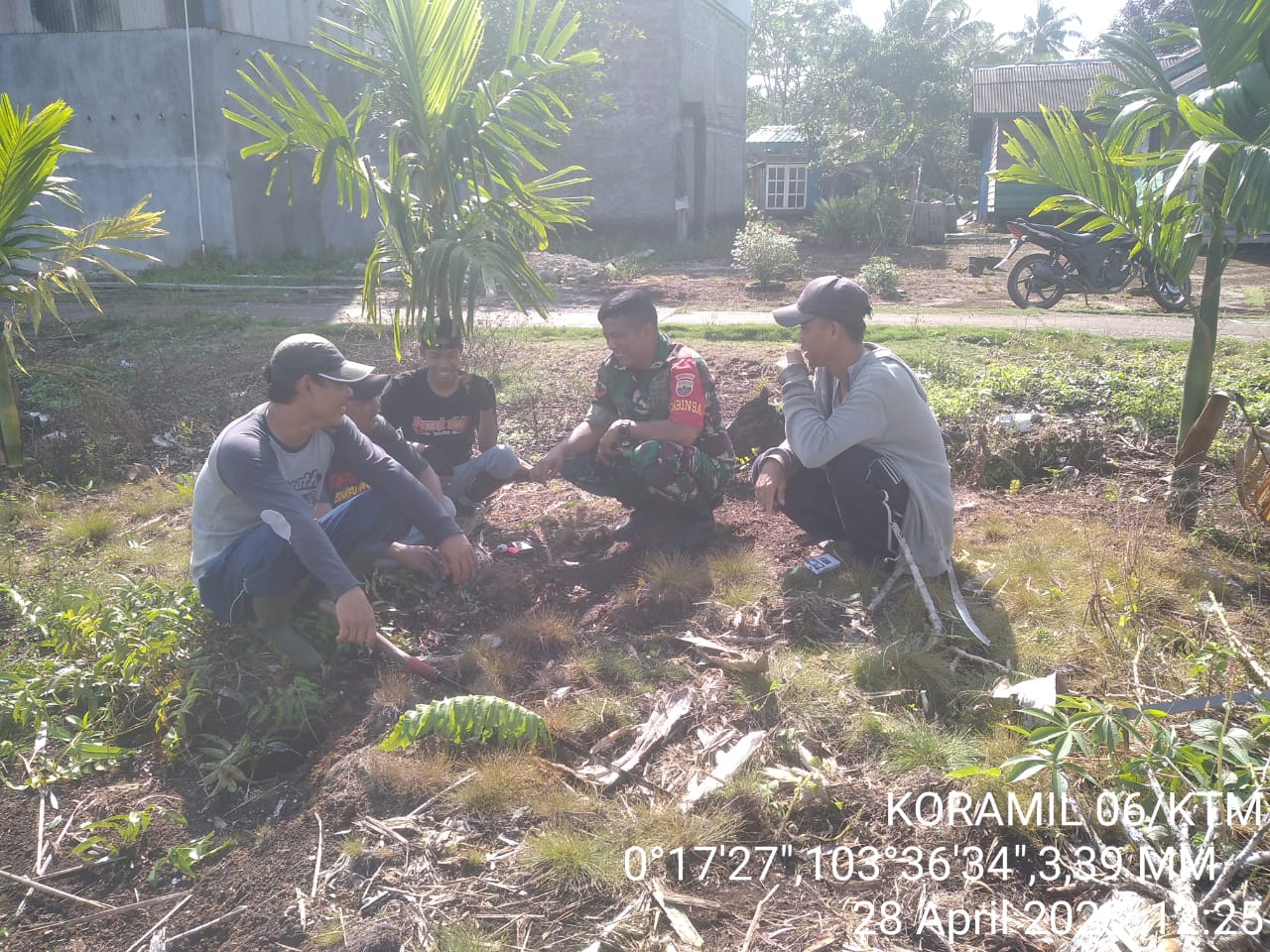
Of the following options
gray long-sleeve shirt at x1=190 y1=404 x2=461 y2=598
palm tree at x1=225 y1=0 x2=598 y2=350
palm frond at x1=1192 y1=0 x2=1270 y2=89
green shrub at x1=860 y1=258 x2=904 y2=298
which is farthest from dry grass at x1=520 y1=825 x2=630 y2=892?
green shrub at x1=860 y1=258 x2=904 y2=298

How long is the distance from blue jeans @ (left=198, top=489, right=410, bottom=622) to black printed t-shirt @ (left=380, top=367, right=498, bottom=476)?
110 centimetres

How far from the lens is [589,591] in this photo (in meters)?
4.04

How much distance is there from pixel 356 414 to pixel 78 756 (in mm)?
1560

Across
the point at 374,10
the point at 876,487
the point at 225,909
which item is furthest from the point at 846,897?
the point at 374,10

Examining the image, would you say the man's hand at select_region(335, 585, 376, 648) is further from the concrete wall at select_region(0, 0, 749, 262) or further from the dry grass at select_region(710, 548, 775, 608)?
the concrete wall at select_region(0, 0, 749, 262)

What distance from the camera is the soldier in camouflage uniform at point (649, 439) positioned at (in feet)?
13.7

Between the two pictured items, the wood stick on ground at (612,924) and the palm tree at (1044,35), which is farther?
the palm tree at (1044,35)

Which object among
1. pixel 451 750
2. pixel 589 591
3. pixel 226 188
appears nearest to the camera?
pixel 451 750

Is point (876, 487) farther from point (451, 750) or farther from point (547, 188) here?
point (547, 188)

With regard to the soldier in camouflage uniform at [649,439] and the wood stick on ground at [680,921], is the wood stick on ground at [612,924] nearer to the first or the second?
the wood stick on ground at [680,921]

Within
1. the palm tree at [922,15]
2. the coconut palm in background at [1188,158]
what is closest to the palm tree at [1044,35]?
the palm tree at [922,15]

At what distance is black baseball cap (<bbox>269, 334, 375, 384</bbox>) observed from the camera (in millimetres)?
3152

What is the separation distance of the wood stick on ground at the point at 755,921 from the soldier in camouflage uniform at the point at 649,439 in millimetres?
2156

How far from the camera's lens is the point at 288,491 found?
10.3 feet
